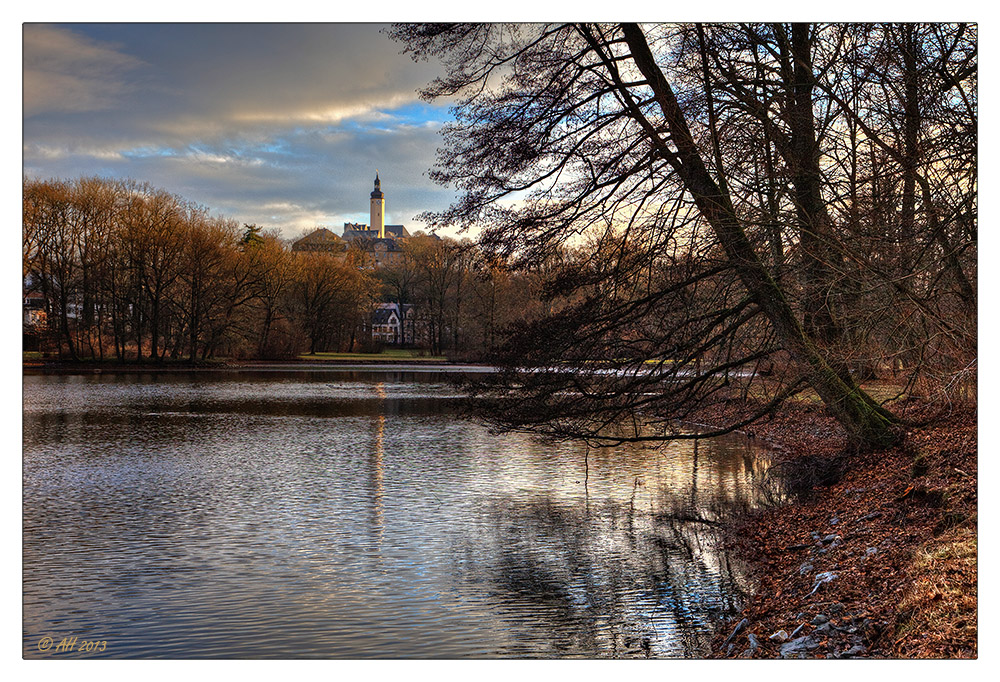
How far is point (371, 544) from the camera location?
9.68 meters

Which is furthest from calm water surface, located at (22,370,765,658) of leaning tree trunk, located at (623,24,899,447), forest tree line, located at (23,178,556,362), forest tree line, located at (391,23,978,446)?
forest tree line, located at (23,178,556,362)

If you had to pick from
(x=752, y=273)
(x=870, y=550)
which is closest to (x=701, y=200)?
(x=752, y=273)

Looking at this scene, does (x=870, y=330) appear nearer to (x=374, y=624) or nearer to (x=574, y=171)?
(x=574, y=171)

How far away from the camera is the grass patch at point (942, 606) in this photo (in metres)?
5.61

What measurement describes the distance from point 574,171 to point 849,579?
5968 mm

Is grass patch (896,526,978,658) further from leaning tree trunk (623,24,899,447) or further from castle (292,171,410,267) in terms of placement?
castle (292,171,410,267)

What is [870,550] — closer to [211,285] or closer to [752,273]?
[752,273]

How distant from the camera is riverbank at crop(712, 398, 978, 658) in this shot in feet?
19.3

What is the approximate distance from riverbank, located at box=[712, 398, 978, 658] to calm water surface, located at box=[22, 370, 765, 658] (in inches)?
20.8

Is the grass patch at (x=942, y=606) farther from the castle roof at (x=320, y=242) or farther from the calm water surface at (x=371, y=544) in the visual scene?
the castle roof at (x=320, y=242)

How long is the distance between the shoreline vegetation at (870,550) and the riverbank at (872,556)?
0.04 feet

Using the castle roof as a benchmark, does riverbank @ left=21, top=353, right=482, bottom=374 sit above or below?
below

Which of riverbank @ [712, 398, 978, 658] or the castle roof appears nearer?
riverbank @ [712, 398, 978, 658]

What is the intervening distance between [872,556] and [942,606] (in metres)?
1.70
